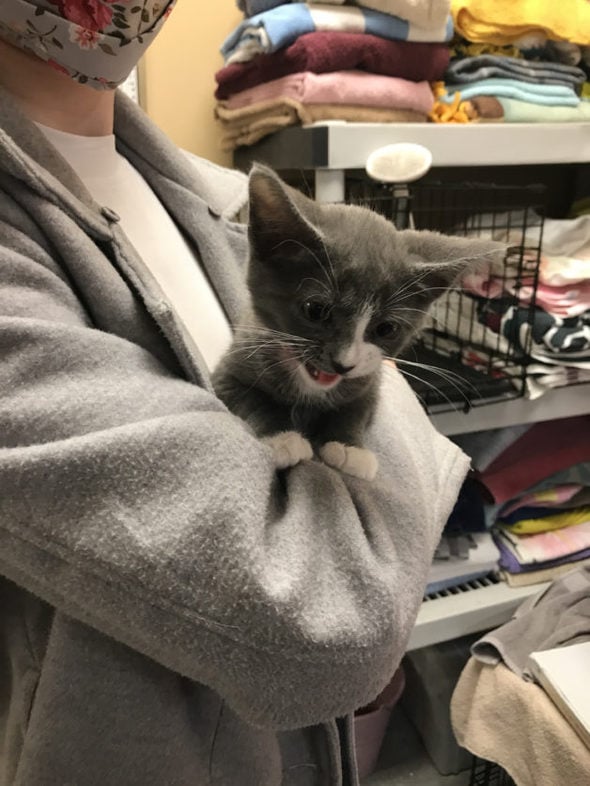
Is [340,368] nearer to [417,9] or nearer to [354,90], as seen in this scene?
[354,90]

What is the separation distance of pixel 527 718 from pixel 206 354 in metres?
0.83

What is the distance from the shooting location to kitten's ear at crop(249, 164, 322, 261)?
0.57m

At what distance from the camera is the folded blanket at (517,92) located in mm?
1117

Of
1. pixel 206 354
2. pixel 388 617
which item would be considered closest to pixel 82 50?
pixel 206 354

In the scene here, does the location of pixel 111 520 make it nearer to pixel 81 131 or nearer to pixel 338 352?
pixel 338 352

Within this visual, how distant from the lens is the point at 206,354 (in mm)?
702

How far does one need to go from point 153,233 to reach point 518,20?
2.62ft

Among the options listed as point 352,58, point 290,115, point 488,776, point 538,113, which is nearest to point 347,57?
point 352,58

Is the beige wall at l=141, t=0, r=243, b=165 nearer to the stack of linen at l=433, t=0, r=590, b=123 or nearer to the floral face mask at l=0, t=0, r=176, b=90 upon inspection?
the stack of linen at l=433, t=0, r=590, b=123

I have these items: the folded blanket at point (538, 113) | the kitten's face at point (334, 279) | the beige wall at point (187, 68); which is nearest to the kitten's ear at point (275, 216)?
the kitten's face at point (334, 279)

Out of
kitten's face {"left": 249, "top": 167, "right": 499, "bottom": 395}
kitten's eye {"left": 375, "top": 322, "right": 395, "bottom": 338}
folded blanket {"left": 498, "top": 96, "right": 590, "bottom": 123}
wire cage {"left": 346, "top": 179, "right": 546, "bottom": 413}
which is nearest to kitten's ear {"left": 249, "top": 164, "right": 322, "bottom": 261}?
kitten's face {"left": 249, "top": 167, "right": 499, "bottom": 395}

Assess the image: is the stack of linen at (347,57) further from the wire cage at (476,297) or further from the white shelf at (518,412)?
the white shelf at (518,412)

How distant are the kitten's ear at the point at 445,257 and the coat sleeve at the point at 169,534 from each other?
0.27 metres

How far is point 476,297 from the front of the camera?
4.07 ft
